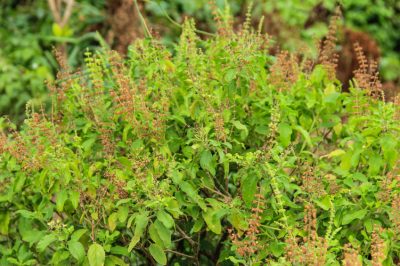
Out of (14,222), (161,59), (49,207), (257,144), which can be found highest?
(161,59)

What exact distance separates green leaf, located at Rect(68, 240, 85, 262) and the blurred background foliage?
3.97m

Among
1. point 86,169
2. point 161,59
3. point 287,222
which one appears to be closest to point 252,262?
point 287,222

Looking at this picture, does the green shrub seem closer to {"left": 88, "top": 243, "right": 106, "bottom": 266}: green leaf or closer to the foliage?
{"left": 88, "top": 243, "right": 106, "bottom": 266}: green leaf

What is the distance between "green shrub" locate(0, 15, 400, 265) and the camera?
→ 3064mm

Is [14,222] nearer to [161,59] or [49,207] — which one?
[49,207]

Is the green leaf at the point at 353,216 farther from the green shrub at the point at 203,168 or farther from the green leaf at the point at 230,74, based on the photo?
the green leaf at the point at 230,74

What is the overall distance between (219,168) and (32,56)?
4607 mm

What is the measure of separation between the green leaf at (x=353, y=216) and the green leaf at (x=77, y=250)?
40.2 inches

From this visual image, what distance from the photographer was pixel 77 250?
3.09 m

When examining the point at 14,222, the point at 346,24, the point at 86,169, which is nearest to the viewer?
the point at 86,169

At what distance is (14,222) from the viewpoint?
388 cm

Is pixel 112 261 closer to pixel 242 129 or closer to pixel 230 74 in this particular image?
pixel 242 129

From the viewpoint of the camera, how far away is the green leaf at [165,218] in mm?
2953

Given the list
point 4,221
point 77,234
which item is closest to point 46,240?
point 77,234
